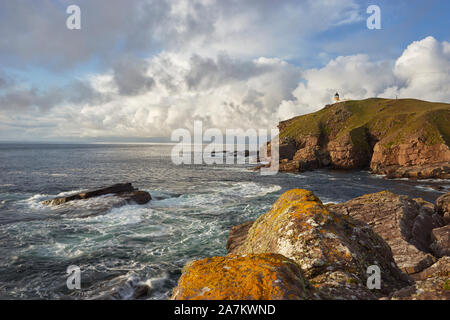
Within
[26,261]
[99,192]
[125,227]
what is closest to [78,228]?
[125,227]

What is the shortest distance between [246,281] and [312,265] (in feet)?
10.8

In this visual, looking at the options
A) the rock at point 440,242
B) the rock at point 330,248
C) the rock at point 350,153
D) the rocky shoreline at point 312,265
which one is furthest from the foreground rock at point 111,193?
the rock at point 350,153

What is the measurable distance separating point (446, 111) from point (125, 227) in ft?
386

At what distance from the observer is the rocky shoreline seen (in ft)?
15.1

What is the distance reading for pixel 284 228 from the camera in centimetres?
830

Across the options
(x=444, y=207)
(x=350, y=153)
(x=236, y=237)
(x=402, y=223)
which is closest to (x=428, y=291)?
(x=402, y=223)

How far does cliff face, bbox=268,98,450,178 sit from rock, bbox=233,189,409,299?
223ft

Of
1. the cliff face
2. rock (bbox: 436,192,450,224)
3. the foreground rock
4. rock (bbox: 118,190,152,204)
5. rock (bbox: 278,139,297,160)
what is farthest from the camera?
rock (bbox: 278,139,297,160)

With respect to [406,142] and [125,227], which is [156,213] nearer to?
[125,227]

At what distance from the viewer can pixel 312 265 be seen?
6883mm

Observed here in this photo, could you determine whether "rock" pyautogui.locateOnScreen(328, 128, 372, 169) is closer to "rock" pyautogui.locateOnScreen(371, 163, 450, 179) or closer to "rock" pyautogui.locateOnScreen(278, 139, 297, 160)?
"rock" pyautogui.locateOnScreen(278, 139, 297, 160)

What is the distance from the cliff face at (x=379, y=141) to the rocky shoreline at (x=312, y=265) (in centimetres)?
Result: 6743

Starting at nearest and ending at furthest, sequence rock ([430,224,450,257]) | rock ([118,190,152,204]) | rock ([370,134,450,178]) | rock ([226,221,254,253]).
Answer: rock ([430,224,450,257])
rock ([226,221,254,253])
rock ([118,190,152,204])
rock ([370,134,450,178])

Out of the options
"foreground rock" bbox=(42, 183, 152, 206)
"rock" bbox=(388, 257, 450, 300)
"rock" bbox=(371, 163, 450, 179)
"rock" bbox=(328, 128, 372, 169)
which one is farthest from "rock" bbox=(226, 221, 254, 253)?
"rock" bbox=(328, 128, 372, 169)
